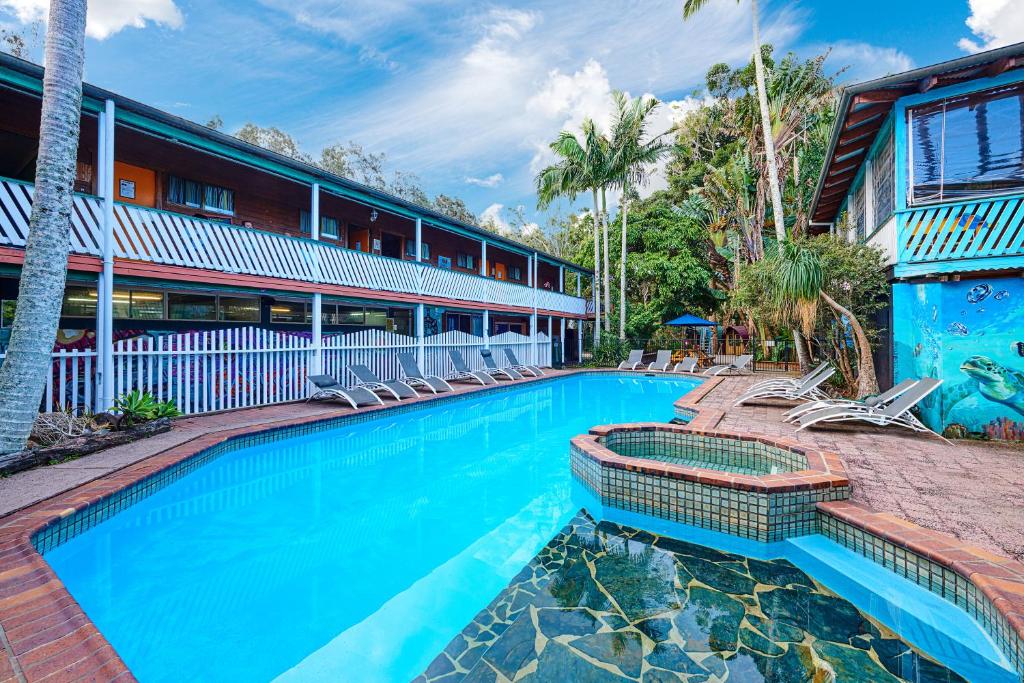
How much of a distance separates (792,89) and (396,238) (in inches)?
800

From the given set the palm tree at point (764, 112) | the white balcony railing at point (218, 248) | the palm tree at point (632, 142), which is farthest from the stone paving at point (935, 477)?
the palm tree at point (632, 142)

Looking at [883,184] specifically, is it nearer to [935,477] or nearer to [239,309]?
[935,477]

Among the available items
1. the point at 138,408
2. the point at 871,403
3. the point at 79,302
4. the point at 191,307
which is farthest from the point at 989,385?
the point at 79,302

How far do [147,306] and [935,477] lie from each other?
50.7ft

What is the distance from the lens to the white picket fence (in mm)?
7188

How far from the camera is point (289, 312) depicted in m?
14.4

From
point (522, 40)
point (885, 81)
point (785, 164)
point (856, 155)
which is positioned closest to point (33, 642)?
point (885, 81)

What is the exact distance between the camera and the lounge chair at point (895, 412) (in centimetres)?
633

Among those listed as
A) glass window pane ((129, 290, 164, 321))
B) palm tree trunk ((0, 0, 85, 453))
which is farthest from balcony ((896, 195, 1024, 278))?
glass window pane ((129, 290, 164, 321))

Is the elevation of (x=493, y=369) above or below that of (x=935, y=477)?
above

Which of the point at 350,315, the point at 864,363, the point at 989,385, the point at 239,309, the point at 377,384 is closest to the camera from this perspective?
the point at 989,385

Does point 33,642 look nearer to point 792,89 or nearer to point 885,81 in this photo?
point 885,81

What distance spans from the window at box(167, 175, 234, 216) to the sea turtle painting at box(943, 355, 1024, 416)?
51.9 ft

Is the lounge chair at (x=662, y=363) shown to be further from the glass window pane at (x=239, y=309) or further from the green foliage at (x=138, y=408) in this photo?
the green foliage at (x=138, y=408)
